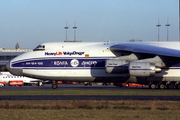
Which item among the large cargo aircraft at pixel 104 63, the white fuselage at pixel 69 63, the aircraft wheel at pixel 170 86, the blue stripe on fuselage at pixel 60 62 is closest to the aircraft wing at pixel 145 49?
the large cargo aircraft at pixel 104 63

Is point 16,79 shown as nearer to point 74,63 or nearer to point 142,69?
point 74,63

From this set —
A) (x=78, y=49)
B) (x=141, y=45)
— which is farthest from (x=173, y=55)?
(x=78, y=49)

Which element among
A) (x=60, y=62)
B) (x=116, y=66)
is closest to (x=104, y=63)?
(x=116, y=66)

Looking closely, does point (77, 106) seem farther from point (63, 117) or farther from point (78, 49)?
point (78, 49)

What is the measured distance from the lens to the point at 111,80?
3600 cm

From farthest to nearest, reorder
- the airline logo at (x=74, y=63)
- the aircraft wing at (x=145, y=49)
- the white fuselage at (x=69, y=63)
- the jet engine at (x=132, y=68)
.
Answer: the airline logo at (x=74, y=63) < the white fuselage at (x=69, y=63) < the jet engine at (x=132, y=68) < the aircraft wing at (x=145, y=49)

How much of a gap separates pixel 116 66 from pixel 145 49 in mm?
3201

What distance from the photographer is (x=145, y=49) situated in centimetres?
3494

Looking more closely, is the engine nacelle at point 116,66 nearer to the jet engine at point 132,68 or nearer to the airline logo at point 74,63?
the jet engine at point 132,68

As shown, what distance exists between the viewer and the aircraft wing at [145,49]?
33938 millimetres

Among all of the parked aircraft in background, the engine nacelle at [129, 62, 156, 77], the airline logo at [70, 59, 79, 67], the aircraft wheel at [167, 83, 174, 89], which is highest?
the airline logo at [70, 59, 79, 67]

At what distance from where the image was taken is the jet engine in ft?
112

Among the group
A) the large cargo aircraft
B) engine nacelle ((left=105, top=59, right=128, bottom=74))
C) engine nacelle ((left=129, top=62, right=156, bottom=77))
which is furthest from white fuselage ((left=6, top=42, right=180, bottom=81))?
engine nacelle ((left=129, top=62, right=156, bottom=77))

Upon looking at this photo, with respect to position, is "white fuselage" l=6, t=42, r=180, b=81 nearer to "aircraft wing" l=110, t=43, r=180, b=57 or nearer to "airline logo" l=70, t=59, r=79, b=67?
"airline logo" l=70, t=59, r=79, b=67
